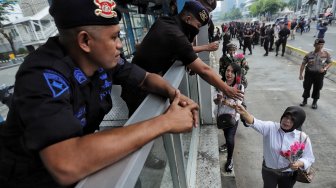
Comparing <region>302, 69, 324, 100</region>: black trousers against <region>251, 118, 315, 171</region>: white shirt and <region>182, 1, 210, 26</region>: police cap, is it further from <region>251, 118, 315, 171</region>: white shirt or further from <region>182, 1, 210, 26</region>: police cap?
<region>182, 1, 210, 26</region>: police cap

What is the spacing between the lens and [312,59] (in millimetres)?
5812

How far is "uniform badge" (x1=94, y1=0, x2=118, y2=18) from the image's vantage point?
980 millimetres

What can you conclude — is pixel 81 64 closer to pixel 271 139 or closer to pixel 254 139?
pixel 271 139

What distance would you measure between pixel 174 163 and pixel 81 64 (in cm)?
101

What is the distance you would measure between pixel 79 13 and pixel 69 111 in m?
0.42

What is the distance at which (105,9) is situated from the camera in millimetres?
1004

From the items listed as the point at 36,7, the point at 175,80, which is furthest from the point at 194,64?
the point at 36,7

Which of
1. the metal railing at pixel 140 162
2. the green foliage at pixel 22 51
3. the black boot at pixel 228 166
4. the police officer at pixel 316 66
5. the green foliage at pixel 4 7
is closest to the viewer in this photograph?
the metal railing at pixel 140 162

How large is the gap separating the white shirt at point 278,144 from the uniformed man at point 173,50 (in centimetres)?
99

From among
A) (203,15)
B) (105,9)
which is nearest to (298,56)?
(203,15)

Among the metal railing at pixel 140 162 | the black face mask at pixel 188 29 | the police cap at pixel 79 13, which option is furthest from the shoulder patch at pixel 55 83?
the black face mask at pixel 188 29

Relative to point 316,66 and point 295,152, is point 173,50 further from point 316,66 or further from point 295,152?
point 316,66

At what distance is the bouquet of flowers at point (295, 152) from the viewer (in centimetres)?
257

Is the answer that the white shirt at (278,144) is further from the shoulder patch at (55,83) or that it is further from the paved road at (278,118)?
the shoulder patch at (55,83)
